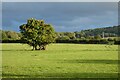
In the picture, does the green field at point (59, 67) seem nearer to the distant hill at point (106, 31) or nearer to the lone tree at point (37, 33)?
the lone tree at point (37, 33)

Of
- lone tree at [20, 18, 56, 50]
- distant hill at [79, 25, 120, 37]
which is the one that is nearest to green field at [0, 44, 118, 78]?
lone tree at [20, 18, 56, 50]

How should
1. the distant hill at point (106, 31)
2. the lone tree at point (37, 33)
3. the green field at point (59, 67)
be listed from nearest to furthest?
the green field at point (59, 67)
the lone tree at point (37, 33)
the distant hill at point (106, 31)

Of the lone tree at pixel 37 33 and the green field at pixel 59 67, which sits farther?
the lone tree at pixel 37 33

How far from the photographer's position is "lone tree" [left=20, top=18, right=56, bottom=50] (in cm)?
6248

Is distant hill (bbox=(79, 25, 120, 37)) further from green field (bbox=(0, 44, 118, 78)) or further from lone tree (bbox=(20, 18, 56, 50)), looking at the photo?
green field (bbox=(0, 44, 118, 78))

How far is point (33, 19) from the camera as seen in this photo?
63.2m

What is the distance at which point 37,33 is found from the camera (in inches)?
2495

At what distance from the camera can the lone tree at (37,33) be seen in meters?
62.5

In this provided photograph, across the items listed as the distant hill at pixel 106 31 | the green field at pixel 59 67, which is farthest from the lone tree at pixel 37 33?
the distant hill at pixel 106 31

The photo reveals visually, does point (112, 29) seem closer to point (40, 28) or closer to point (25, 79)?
point (40, 28)

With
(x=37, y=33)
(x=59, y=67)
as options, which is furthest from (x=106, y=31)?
(x=59, y=67)

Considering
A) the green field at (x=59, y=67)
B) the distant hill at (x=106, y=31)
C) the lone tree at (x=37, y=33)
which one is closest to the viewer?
the green field at (x=59, y=67)

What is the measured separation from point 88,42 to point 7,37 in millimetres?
36749

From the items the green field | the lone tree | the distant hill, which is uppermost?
the distant hill
